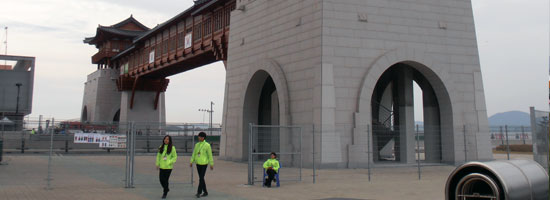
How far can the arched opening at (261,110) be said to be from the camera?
24.0 m

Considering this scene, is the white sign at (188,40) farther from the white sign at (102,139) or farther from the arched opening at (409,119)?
the white sign at (102,139)

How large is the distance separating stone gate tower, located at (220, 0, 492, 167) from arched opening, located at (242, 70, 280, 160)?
2.8 inches

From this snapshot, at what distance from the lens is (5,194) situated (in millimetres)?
11336

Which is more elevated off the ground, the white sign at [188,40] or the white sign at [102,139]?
the white sign at [188,40]

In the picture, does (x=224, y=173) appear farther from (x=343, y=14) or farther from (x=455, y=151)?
(x=455, y=151)

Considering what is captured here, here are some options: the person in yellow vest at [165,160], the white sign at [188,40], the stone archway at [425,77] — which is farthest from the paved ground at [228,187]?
the white sign at [188,40]

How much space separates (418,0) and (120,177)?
15718 mm

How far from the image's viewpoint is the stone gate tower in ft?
66.4

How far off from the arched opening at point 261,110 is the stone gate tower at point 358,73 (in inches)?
2.8

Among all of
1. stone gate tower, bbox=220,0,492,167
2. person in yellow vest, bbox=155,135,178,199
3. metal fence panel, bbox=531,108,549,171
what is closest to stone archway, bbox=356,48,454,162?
stone gate tower, bbox=220,0,492,167

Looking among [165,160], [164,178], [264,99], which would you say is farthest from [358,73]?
[164,178]

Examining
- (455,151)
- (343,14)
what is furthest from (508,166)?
(455,151)

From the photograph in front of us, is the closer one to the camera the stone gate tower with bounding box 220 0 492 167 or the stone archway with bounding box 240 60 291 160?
the stone gate tower with bounding box 220 0 492 167

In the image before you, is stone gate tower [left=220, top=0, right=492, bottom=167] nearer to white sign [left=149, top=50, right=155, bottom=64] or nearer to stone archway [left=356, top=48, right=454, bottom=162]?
stone archway [left=356, top=48, right=454, bottom=162]
